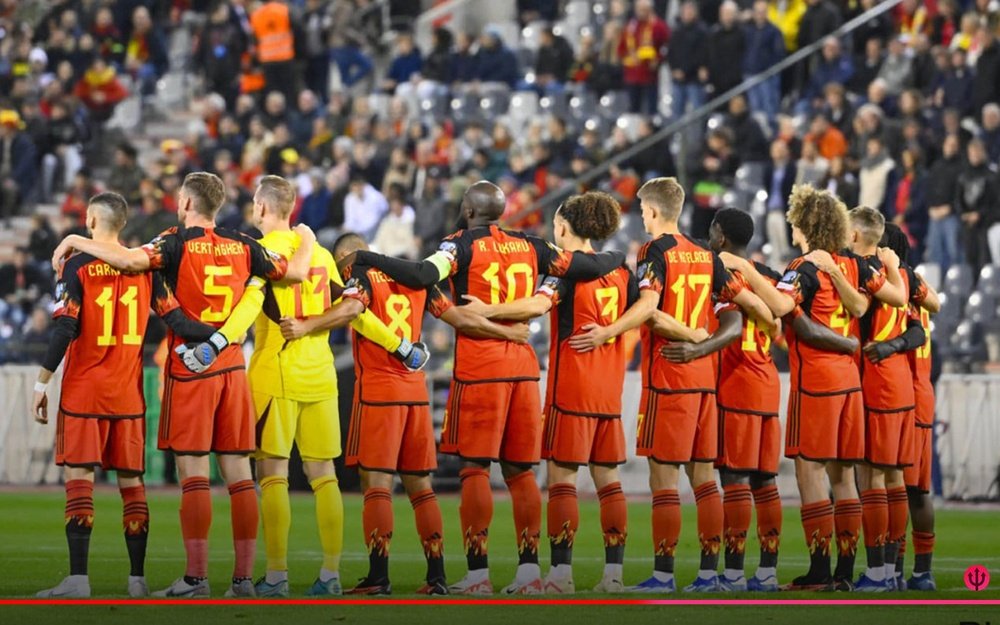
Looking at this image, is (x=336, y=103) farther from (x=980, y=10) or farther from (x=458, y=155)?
(x=980, y=10)

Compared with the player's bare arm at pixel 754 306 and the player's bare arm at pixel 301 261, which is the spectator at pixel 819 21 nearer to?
the player's bare arm at pixel 754 306

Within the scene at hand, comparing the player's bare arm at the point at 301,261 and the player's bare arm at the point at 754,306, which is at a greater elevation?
the player's bare arm at the point at 301,261

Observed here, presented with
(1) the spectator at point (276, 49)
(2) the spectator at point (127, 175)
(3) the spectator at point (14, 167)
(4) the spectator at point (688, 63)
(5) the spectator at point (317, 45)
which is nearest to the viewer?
(4) the spectator at point (688, 63)

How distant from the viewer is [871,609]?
364 inches

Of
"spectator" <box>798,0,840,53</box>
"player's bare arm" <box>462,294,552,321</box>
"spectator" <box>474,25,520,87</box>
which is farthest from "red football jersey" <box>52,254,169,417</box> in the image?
"spectator" <box>474,25,520,87</box>

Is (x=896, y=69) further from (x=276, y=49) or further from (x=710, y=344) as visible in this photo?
(x=710, y=344)

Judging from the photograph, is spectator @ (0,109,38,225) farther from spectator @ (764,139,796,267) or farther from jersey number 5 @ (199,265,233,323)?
jersey number 5 @ (199,265,233,323)

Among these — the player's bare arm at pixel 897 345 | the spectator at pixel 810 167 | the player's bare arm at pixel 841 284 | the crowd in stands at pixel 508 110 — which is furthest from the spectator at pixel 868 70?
the player's bare arm at pixel 841 284

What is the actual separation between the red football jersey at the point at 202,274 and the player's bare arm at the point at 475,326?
1123 millimetres

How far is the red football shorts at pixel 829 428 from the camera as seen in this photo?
10289 millimetres

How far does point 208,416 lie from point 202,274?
0.73m

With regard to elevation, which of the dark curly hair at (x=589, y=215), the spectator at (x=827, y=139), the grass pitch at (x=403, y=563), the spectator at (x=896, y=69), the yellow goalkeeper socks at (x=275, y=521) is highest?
the spectator at (x=896, y=69)

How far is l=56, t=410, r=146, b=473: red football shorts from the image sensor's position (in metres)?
9.61

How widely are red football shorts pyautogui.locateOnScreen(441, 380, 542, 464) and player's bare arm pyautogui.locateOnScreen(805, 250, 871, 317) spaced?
175 cm
